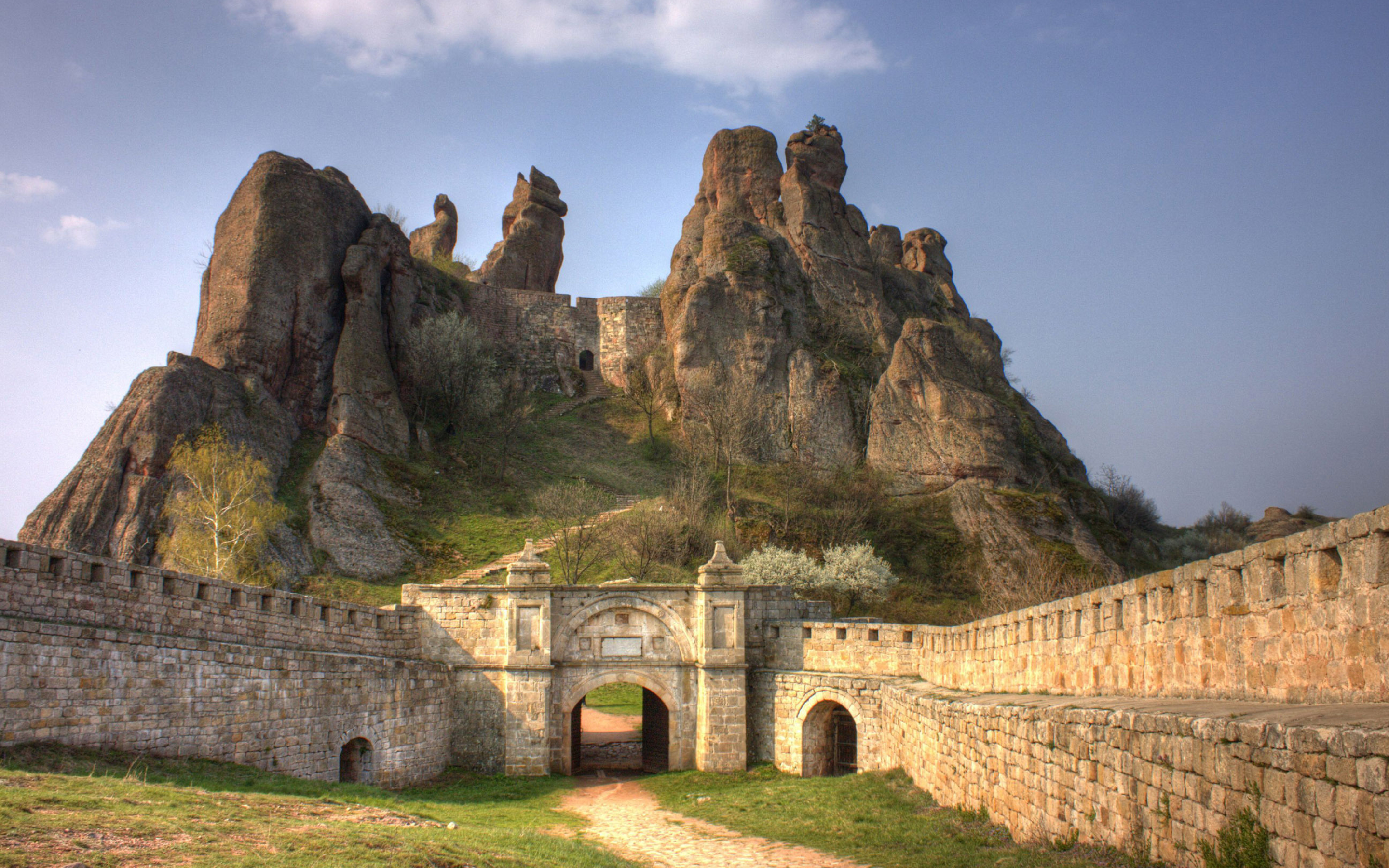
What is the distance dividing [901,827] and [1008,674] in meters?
2.76

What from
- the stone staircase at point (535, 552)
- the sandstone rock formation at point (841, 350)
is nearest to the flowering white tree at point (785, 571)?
the stone staircase at point (535, 552)

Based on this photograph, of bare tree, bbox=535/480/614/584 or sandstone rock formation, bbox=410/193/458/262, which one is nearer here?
bare tree, bbox=535/480/614/584

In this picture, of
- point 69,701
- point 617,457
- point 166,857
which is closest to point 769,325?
point 617,457

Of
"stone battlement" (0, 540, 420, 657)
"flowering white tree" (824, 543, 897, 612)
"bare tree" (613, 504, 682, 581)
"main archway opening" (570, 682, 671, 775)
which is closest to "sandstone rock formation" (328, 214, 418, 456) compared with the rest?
"bare tree" (613, 504, 682, 581)

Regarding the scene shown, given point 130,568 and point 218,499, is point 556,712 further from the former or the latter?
point 218,499

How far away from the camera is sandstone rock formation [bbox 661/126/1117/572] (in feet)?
134

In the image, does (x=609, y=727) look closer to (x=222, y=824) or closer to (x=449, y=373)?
(x=222, y=824)

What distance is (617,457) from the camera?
157ft

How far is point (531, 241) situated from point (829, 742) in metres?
46.2

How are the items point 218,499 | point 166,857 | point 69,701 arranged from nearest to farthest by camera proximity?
point 166,857 < point 69,701 < point 218,499

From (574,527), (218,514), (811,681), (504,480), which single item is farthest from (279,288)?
(811,681)

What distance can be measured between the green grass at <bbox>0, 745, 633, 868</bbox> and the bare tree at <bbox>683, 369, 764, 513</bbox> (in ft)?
87.5

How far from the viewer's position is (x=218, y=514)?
28.7m

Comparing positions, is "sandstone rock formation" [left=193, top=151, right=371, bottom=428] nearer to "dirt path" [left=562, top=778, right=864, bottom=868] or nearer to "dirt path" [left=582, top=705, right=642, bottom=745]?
"dirt path" [left=582, top=705, right=642, bottom=745]
